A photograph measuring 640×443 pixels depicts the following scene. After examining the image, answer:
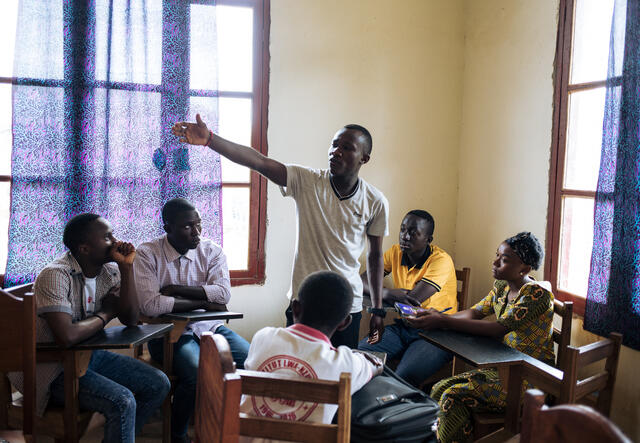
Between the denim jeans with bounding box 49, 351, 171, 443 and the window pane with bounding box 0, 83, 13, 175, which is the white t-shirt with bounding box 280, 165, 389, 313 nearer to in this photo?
the denim jeans with bounding box 49, 351, 171, 443

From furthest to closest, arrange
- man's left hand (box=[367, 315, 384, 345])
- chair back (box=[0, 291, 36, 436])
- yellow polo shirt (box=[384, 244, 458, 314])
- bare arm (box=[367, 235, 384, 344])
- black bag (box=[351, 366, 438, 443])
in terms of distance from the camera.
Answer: yellow polo shirt (box=[384, 244, 458, 314]), man's left hand (box=[367, 315, 384, 345]), bare arm (box=[367, 235, 384, 344]), chair back (box=[0, 291, 36, 436]), black bag (box=[351, 366, 438, 443])

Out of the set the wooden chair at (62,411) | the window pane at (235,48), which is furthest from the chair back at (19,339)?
the window pane at (235,48)

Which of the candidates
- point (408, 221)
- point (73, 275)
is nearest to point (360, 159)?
point (408, 221)

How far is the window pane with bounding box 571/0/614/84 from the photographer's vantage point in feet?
8.58

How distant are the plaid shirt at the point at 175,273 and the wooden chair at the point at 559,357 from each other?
137 cm

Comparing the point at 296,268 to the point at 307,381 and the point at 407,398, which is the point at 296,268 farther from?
the point at 307,381

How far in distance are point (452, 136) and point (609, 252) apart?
5.28ft

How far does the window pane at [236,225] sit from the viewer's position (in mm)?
3377

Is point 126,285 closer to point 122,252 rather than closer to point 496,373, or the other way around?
Answer: point 122,252

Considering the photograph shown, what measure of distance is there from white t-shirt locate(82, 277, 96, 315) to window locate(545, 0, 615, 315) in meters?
2.39

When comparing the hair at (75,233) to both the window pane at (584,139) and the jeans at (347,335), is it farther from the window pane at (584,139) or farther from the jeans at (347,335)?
the window pane at (584,139)

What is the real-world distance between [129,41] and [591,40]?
2.57 metres

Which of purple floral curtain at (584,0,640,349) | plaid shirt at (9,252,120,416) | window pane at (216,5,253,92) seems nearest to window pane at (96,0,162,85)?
window pane at (216,5,253,92)

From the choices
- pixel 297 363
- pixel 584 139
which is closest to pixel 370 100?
pixel 584 139
